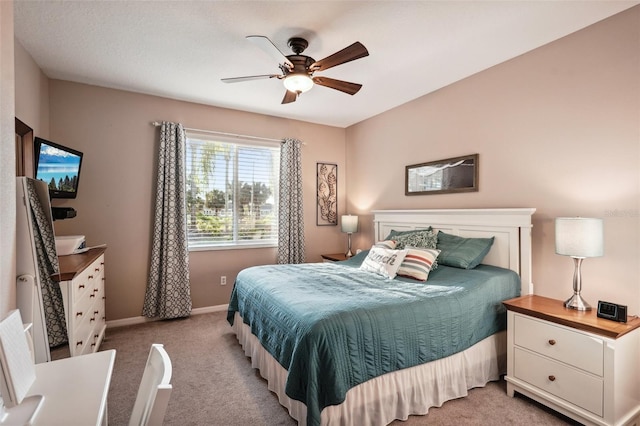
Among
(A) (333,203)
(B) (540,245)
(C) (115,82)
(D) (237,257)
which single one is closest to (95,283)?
(D) (237,257)

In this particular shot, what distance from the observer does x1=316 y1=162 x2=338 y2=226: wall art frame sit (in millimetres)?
4973

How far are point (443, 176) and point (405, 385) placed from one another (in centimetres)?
233

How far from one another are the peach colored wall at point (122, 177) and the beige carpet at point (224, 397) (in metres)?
0.85

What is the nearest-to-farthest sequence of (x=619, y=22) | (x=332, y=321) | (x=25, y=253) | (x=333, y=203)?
(x=25, y=253), (x=332, y=321), (x=619, y=22), (x=333, y=203)

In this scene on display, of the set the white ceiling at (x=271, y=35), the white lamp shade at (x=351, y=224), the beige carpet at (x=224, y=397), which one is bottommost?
the beige carpet at (x=224, y=397)

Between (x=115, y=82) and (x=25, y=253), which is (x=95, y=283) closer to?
(x=25, y=253)

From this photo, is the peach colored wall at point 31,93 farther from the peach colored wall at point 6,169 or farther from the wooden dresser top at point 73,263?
the peach colored wall at point 6,169

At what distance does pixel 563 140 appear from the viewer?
2.54 meters

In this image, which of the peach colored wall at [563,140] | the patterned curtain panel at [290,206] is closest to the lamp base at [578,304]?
the peach colored wall at [563,140]

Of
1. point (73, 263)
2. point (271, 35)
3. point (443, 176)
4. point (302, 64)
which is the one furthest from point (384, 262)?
point (73, 263)

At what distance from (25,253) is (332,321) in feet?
5.45

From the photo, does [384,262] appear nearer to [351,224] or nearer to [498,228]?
[498,228]

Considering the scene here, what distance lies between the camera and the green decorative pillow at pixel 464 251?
9.31ft

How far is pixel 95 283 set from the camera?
9.18 ft
